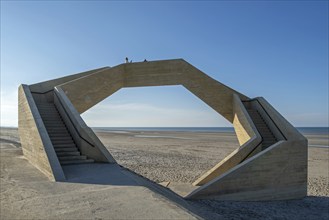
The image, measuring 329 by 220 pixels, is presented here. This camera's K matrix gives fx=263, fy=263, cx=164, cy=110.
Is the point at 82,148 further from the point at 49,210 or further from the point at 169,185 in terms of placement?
the point at 49,210

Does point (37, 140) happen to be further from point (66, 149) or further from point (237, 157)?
point (237, 157)

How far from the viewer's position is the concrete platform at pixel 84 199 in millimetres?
4387

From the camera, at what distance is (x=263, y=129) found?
12.1m

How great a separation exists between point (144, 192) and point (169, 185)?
18.0 feet

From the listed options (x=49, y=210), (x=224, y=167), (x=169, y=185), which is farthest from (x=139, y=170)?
(x=49, y=210)

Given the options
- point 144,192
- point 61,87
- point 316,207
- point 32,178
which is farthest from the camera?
point 61,87

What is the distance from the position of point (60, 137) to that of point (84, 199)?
541 centimetres

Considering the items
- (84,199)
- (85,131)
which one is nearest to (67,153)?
(85,131)

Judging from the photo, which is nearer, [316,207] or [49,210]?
[49,210]

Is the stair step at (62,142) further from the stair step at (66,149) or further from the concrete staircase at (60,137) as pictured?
the stair step at (66,149)

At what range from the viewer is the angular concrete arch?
9.14m

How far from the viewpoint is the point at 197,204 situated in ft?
27.6

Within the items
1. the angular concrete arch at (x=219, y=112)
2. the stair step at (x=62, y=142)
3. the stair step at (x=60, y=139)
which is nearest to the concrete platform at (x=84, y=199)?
the angular concrete arch at (x=219, y=112)

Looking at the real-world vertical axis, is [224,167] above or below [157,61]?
below
